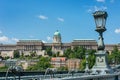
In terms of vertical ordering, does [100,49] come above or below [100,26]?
below

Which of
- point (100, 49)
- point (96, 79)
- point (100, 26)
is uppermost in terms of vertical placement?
point (100, 26)

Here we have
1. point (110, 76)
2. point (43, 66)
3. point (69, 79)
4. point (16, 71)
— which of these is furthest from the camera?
point (43, 66)

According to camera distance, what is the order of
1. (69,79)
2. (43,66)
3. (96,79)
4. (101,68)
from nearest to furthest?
1. (69,79)
2. (96,79)
3. (101,68)
4. (43,66)

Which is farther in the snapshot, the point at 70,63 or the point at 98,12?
the point at 70,63

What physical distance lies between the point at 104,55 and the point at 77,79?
5147 millimetres

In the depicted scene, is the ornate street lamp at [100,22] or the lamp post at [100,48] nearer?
the lamp post at [100,48]

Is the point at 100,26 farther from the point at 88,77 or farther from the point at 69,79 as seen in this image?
the point at 69,79

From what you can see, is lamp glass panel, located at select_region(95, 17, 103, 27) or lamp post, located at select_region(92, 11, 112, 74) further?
lamp glass panel, located at select_region(95, 17, 103, 27)

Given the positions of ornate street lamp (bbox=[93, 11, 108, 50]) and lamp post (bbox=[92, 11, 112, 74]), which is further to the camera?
ornate street lamp (bbox=[93, 11, 108, 50])

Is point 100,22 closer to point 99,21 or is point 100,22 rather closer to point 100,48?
point 99,21

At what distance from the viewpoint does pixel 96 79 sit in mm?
11992

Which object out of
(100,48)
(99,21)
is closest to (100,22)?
(99,21)

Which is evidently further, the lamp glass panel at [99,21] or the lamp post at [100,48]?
the lamp glass panel at [99,21]

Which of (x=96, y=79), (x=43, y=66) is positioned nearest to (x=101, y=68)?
(x=96, y=79)
